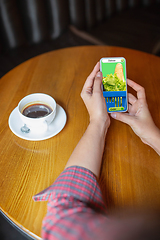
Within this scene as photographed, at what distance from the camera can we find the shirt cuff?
0.52 m

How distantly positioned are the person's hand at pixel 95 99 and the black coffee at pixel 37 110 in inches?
6.0

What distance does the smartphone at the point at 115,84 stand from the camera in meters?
0.84

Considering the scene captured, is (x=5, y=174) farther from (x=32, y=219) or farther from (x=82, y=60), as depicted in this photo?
(x=82, y=60)

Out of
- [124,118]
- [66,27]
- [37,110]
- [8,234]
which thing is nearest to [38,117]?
[37,110]

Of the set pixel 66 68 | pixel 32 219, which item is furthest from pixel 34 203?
pixel 66 68

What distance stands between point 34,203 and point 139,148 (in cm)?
39

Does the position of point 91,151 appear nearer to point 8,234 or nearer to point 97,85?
point 97,85

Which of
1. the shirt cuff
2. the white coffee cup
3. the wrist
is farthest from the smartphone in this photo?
the shirt cuff

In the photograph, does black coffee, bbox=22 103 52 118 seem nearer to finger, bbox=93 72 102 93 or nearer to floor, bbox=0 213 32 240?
finger, bbox=93 72 102 93

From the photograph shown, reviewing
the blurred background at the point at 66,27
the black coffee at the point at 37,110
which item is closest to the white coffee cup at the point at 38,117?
the black coffee at the point at 37,110

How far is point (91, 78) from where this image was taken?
845 mm

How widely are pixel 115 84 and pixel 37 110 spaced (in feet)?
1.09

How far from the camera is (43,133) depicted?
0.73 metres

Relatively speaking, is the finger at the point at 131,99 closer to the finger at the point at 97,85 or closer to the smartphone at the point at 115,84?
the smartphone at the point at 115,84
